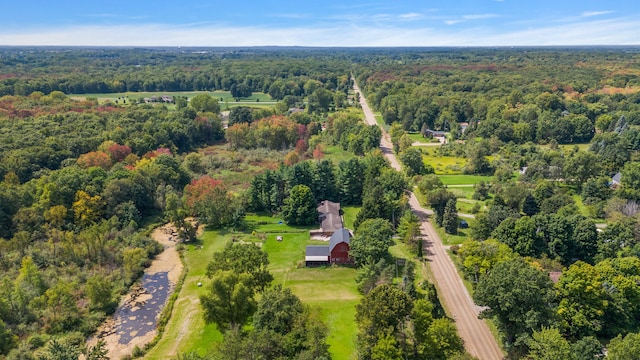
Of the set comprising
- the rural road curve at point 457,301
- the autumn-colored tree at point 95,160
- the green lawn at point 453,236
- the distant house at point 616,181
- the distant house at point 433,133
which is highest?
the autumn-colored tree at point 95,160

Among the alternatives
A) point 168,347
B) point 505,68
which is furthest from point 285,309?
point 505,68

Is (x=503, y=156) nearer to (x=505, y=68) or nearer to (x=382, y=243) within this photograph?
(x=382, y=243)

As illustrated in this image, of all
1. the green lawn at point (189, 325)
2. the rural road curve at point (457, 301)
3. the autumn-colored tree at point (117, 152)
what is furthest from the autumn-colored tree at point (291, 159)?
the green lawn at point (189, 325)

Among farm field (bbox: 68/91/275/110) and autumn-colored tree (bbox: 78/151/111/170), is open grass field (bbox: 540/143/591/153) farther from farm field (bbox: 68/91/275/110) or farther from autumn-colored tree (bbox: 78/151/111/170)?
farm field (bbox: 68/91/275/110)

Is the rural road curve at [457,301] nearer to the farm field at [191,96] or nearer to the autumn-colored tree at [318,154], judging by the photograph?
the autumn-colored tree at [318,154]

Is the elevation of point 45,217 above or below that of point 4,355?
above

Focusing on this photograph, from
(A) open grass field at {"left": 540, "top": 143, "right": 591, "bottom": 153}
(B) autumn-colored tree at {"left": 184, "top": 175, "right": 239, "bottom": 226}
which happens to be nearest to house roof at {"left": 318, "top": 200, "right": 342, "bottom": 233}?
(B) autumn-colored tree at {"left": 184, "top": 175, "right": 239, "bottom": 226}

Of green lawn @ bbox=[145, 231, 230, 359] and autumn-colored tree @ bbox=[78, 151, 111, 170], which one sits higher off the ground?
autumn-colored tree @ bbox=[78, 151, 111, 170]
